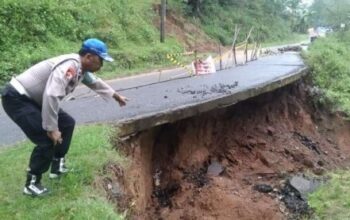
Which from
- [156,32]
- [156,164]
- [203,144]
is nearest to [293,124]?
[203,144]

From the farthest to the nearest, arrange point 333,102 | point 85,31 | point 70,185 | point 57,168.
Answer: point 85,31 → point 333,102 → point 57,168 → point 70,185

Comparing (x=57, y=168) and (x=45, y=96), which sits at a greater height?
(x=45, y=96)

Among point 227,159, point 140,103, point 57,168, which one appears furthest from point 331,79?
point 57,168

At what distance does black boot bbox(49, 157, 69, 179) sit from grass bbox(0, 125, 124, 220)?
0.24 ft

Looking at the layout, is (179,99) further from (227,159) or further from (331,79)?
(331,79)

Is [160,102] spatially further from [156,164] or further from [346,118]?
[346,118]

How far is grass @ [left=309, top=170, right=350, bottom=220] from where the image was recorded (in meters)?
7.54

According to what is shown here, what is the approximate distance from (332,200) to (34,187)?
17.4ft

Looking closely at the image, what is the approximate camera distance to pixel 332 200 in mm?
8086

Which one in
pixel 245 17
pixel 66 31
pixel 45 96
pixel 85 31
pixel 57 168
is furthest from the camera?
pixel 245 17

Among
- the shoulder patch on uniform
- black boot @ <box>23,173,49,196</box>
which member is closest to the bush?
black boot @ <box>23,173,49,196</box>

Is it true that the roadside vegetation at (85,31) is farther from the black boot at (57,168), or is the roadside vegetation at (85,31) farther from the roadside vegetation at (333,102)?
the black boot at (57,168)

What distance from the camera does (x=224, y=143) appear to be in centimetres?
996

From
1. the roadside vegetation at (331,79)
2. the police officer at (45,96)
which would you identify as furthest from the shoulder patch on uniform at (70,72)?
the roadside vegetation at (331,79)
